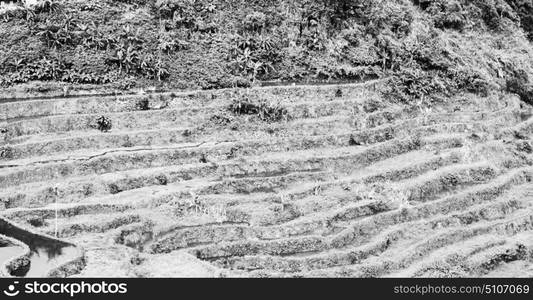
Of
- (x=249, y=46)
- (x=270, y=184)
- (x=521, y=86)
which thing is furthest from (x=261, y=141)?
(x=521, y=86)

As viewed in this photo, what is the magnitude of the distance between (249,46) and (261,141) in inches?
238

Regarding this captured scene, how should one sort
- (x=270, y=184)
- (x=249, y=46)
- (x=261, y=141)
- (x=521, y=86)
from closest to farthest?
1. (x=270, y=184)
2. (x=261, y=141)
3. (x=249, y=46)
4. (x=521, y=86)

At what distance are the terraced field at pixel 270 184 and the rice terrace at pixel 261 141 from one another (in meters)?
0.08

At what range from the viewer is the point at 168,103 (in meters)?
30.4

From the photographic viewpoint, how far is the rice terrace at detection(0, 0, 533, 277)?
2358 centimetres

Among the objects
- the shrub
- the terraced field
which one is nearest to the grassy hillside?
the shrub

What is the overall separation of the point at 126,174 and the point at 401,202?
9.71 metres

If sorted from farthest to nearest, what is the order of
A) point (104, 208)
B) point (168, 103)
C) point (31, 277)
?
1. point (168, 103)
2. point (104, 208)
3. point (31, 277)

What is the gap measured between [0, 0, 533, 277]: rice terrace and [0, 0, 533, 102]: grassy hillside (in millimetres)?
84

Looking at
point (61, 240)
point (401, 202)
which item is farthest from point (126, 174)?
point (401, 202)

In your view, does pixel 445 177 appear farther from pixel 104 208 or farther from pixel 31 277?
pixel 31 277

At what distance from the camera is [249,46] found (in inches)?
1316

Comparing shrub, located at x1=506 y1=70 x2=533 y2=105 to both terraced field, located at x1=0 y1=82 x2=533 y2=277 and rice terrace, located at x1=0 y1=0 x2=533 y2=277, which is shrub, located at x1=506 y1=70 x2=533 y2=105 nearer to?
rice terrace, located at x1=0 y1=0 x2=533 y2=277

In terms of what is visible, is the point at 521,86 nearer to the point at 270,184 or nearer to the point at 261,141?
the point at 261,141
